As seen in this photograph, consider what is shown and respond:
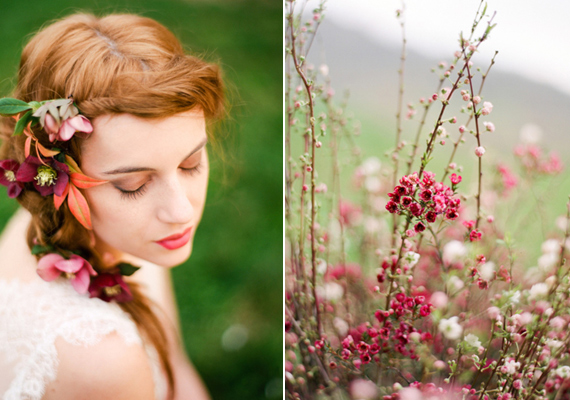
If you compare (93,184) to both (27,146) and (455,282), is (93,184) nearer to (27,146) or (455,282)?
(27,146)

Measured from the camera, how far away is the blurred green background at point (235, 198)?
1.09 m

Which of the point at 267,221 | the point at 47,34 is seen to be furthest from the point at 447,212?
the point at 47,34

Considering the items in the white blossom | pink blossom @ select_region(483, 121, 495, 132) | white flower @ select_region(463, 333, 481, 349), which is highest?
pink blossom @ select_region(483, 121, 495, 132)

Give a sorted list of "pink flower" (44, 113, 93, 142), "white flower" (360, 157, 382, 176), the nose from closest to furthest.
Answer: "pink flower" (44, 113, 93, 142) → the nose → "white flower" (360, 157, 382, 176)

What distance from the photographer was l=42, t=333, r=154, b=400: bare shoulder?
864 mm

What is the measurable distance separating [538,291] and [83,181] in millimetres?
994

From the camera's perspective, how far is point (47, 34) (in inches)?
36.3

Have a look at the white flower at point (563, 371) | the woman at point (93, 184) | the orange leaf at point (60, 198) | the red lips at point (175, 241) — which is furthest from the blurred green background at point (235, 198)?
the white flower at point (563, 371)

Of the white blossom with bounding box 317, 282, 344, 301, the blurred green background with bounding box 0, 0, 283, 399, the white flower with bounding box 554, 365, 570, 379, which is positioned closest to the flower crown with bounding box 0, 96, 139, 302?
the blurred green background with bounding box 0, 0, 283, 399

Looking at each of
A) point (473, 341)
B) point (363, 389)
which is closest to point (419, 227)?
point (473, 341)

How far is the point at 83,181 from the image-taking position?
0.86m

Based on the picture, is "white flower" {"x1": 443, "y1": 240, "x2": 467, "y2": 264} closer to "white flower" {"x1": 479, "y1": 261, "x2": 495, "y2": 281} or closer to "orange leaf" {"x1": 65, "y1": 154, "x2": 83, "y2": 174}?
"white flower" {"x1": 479, "y1": 261, "x2": 495, "y2": 281}

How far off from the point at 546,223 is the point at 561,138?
19 centimetres

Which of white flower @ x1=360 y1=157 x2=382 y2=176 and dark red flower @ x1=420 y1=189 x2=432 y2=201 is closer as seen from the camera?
dark red flower @ x1=420 y1=189 x2=432 y2=201
